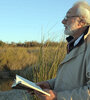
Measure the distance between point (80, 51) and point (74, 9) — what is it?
447 mm

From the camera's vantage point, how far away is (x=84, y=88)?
1335 mm

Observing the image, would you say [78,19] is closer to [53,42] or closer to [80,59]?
[80,59]

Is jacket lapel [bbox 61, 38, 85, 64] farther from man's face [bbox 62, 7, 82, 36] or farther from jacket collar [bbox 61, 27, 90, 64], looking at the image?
man's face [bbox 62, 7, 82, 36]

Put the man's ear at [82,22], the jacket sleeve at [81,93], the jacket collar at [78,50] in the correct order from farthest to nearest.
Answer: the man's ear at [82,22] < the jacket collar at [78,50] < the jacket sleeve at [81,93]

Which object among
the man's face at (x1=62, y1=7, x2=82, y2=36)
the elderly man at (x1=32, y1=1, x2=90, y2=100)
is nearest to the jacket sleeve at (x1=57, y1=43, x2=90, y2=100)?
the elderly man at (x1=32, y1=1, x2=90, y2=100)

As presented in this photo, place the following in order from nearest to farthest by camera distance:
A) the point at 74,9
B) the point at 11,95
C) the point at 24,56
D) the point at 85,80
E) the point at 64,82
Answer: the point at 85,80 < the point at 64,82 < the point at 74,9 < the point at 11,95 < the point at 24,56

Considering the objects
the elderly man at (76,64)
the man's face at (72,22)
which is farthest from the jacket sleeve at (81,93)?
the man's face at (72,22)

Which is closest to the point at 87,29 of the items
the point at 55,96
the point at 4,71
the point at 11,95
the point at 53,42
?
the point at 55,96

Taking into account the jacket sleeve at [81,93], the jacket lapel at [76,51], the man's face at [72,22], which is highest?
the man's face at [72,22]

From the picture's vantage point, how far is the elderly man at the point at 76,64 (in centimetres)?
138

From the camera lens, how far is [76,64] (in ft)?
4.87

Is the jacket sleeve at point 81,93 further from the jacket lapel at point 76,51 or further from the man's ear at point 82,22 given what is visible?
the man's ear at point 82,22

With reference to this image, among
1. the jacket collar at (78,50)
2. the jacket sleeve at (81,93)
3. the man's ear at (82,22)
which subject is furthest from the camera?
the man's ear at (82,22)

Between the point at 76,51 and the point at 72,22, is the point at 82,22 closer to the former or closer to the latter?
the point at 72,22
